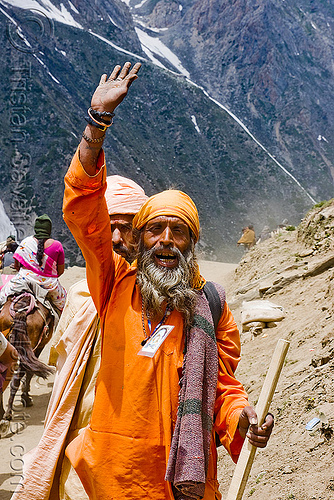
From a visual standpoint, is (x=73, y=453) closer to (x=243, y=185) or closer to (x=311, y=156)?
(x=243, y=185)

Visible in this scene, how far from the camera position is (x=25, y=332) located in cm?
652

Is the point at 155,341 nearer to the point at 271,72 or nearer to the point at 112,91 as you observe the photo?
the point at 112,91

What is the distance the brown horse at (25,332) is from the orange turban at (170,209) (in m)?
4.34

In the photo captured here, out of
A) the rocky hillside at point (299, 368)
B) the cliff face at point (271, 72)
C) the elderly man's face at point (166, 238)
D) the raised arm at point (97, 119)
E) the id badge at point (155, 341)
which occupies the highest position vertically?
the raised arm at point (97, 119)

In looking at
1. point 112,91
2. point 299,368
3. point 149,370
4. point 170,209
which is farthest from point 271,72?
point 149,370

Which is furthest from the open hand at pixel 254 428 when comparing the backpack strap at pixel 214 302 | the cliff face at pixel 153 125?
the cliff face at pixel 153 125

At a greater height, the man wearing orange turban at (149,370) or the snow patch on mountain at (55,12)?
the man wearing orange turban at (149,370)

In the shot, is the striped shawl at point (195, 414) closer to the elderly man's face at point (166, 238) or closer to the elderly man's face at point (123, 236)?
the elderly man's face at point (166, 238)

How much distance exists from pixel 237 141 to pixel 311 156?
10.6m

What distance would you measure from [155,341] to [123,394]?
0.24 metres

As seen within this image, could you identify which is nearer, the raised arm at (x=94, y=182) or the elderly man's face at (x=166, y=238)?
the raised arm at (x=94, y=182)


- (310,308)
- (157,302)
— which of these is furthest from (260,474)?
(310,308)

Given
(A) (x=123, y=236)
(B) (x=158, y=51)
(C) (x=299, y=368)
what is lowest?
(B) (x=158, y=51)

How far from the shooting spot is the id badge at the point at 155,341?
2.00m
